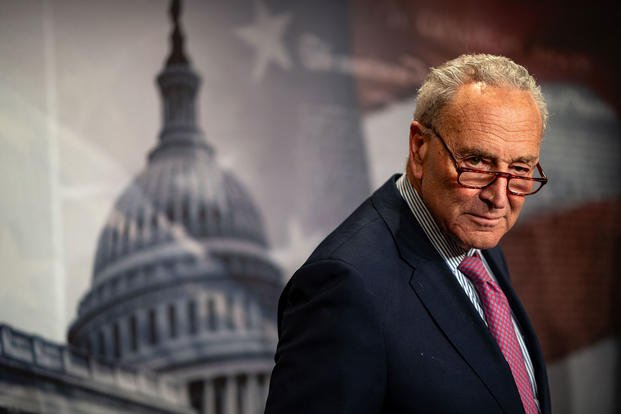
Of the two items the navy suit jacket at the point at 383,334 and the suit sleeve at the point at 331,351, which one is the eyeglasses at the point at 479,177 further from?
the suit sleeve at the point at 331,351

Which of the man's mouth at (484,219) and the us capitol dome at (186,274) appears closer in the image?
the man's mouth at (484,219)

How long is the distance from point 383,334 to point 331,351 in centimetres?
9

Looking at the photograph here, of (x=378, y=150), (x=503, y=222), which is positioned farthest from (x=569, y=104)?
(x=503, y=222)

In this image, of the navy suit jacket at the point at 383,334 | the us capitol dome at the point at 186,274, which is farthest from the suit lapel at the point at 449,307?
the us capitol dome at the point at 186,274

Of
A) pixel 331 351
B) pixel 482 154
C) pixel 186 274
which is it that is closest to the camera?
pixel 331 351

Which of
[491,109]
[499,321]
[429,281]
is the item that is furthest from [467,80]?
[499,321]

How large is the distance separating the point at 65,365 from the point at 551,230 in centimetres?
255

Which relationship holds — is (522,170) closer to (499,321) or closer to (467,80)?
(467,80)

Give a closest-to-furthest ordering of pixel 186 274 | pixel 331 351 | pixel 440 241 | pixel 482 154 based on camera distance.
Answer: pixel 331 351 → pixel 482 154 → pixel 440 241 → pixel 186 274

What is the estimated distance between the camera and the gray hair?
1.11 meters

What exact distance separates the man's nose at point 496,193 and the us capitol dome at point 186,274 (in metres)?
2.14

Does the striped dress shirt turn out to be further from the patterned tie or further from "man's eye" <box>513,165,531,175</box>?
"man's eye" <box>513,165,531,175</box>

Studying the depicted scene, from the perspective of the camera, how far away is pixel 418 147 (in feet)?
3.90

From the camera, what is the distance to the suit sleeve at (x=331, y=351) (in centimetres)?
99
